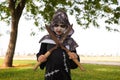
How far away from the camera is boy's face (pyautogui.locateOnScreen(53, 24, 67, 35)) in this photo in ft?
18.0

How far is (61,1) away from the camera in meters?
25.3

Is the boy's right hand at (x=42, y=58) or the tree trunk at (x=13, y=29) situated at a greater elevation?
the boy's right hand at (x=42, y=58)

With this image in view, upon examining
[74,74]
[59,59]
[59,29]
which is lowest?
[74,74]

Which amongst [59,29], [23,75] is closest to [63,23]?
[59,29]

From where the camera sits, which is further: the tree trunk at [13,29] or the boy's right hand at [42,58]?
the tree trunk at [13,29]

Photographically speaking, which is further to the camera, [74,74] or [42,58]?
[74,74]

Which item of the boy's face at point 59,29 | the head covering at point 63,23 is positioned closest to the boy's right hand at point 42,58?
the head covering at point 63,23

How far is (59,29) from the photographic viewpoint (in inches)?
216

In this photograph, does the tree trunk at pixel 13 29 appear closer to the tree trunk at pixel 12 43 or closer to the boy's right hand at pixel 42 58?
the tree trunk at pixel 12 43

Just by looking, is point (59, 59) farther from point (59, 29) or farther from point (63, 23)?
point (63, 23)

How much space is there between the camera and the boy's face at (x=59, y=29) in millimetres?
5484

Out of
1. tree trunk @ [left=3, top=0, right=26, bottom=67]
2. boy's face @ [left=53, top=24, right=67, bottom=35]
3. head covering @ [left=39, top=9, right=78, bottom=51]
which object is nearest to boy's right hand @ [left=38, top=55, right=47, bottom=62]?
head covering @ [left=39, top=9, right=78, bottom=51]

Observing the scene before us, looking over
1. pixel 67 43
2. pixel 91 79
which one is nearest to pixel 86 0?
pixel 91 79

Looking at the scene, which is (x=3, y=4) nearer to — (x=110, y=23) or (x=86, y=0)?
(x=86, y=0)
